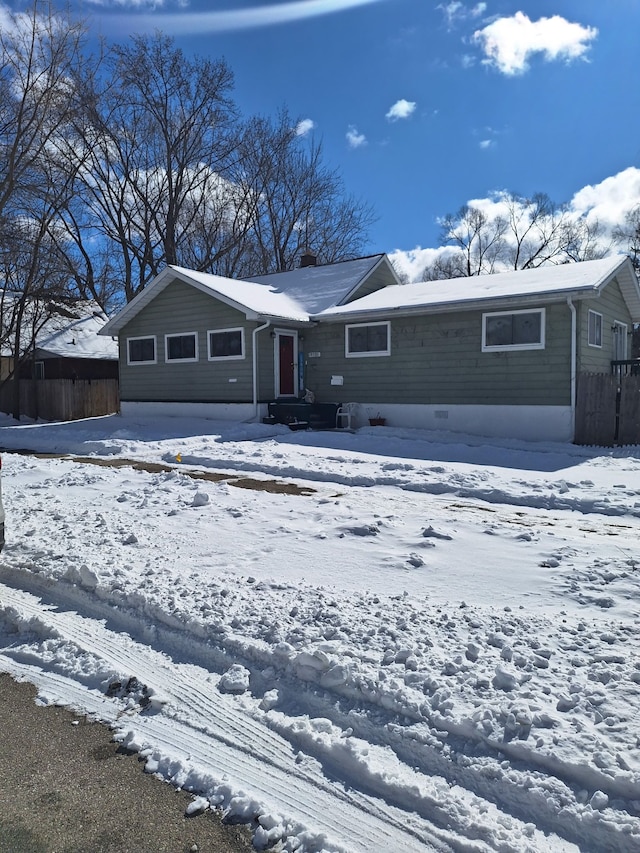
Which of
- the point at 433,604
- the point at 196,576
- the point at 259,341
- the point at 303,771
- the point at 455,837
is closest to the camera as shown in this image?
the point at 455,837

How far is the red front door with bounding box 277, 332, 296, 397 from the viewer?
55.8ft

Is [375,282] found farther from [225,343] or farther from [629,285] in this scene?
[629,285]

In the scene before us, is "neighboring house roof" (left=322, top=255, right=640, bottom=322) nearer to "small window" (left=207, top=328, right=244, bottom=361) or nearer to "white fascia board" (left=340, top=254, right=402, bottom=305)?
"white fascia board" (left=340, top=254, right=402, bottom=305)

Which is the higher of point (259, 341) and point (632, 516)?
point (259, 341)

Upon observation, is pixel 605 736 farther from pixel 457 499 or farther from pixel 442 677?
pixel 457 499

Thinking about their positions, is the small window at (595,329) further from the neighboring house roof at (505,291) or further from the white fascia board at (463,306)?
the white fascia board at (463,306)

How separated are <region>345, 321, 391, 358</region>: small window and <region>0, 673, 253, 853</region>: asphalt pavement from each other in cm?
1379

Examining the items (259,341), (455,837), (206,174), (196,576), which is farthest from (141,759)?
(206,174)

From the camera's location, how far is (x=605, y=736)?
2693 mm

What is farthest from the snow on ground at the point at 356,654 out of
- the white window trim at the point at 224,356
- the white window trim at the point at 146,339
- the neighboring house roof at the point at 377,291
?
the white window trim at the point at 146,339

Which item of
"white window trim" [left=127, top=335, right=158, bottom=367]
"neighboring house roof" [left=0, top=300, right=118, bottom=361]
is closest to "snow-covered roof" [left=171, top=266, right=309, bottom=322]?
"white window trim" [left=127, top=335, right=158, bottom=367]

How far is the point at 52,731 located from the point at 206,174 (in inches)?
1329

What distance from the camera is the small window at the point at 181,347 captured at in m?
18.2

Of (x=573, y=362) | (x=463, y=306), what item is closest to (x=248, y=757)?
(x=573, y=362)
